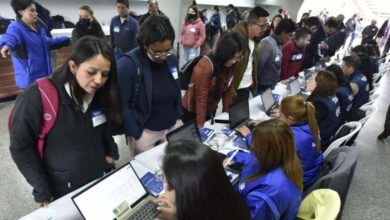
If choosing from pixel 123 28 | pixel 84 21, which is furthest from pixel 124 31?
pixel 84 21

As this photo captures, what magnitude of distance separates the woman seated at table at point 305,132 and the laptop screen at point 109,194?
101 centimetres

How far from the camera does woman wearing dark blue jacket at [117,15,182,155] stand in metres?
1.40

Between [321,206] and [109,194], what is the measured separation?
3.20 ft

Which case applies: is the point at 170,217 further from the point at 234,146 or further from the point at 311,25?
the point at 311,25

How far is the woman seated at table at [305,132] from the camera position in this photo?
4.95ft

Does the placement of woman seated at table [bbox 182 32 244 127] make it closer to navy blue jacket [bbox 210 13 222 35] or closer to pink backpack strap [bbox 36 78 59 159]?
pink backpack strap [bbox 36 78 59 159]

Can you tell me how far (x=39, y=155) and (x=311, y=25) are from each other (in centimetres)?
438

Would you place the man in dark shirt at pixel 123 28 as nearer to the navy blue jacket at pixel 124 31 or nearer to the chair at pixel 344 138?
the navy blue jacket at pixel 124 31

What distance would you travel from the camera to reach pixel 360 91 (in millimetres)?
2859

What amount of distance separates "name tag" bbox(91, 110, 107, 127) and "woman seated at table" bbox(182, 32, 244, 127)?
872mm

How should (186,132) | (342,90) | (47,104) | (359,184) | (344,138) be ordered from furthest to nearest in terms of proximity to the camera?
(359,184)
(342,90)
(344,138)
(186,132)
(47,104)

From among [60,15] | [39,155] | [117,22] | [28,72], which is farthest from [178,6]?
[39,155]

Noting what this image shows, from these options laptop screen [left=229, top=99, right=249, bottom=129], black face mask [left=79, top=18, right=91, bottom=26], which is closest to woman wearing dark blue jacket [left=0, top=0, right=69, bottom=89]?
black face mask [left=79, top=18, right=91, bottom=26]

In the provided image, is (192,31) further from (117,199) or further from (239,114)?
(117,199)
